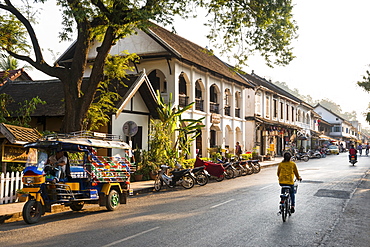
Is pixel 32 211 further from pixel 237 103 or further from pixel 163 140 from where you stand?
pixel 237 103

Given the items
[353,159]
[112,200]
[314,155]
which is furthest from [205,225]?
[314,155]

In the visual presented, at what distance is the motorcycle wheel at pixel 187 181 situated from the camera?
52.7 ft

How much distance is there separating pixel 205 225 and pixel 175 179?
303 inches

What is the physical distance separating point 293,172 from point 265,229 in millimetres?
2012

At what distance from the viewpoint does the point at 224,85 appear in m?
31.9

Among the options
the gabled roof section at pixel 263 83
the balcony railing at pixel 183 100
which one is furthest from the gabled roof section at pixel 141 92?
the gabled roof section at pixel 263 83

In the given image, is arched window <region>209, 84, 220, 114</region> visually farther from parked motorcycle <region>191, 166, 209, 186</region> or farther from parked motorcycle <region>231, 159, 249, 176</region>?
parked motorcycle <region>191, 166, 209, 186</region>

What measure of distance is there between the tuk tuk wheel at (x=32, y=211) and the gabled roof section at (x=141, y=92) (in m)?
8.79

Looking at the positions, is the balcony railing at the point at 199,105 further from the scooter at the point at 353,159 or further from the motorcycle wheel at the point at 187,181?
the scooter at the point at 353,159

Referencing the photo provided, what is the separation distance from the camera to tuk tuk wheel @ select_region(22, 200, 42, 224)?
345 inches

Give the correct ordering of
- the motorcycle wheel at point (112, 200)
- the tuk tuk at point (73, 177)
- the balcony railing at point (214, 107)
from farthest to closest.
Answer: the balcony railing at point (214, 107) < the motorcycle wheel at point (112, 200) < the tuk tuk at point (73, 177)

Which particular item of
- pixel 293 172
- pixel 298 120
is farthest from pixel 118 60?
pixel 298 120

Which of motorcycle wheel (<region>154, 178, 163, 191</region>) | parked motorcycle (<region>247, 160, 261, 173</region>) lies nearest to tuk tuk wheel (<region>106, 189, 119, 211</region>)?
motorcycle wheel (<region>154, 178, 163, 191</region>)

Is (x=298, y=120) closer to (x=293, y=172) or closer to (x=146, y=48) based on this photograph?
(x=146, y=48)
